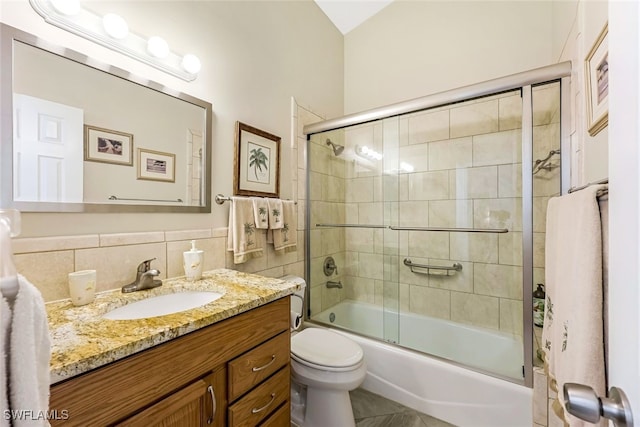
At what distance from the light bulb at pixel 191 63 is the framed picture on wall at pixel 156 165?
1.42 feet

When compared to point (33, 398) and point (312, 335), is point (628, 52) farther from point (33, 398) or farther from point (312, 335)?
point (312, 335)

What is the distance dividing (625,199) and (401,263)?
2012 millimetres

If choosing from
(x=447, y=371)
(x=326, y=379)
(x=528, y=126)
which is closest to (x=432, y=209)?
(x=528, y=126)

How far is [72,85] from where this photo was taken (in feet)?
3.22

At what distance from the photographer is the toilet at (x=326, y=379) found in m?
1.34

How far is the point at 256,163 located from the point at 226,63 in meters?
0.59

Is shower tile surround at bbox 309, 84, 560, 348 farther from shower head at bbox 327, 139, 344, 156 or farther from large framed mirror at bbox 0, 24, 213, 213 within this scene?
large framed mirror at bbox 0, 24, 213, 213

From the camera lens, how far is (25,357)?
0.36 m

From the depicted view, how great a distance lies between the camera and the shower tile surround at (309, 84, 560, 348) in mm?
1857

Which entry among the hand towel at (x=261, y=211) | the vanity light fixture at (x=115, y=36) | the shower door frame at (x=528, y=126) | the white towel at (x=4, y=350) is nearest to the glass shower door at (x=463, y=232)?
the shower door frame at (x=528, y=126)

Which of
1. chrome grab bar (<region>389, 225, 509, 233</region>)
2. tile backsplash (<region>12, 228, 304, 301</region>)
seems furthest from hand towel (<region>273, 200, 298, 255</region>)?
chrome grab bar (<region>389, 225, 509, 233</region>)

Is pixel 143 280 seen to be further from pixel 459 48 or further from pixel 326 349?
pixel 459 48

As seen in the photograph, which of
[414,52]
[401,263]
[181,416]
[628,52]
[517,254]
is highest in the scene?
[414,52]

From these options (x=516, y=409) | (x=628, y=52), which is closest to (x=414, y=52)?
(x=628, y=52)
